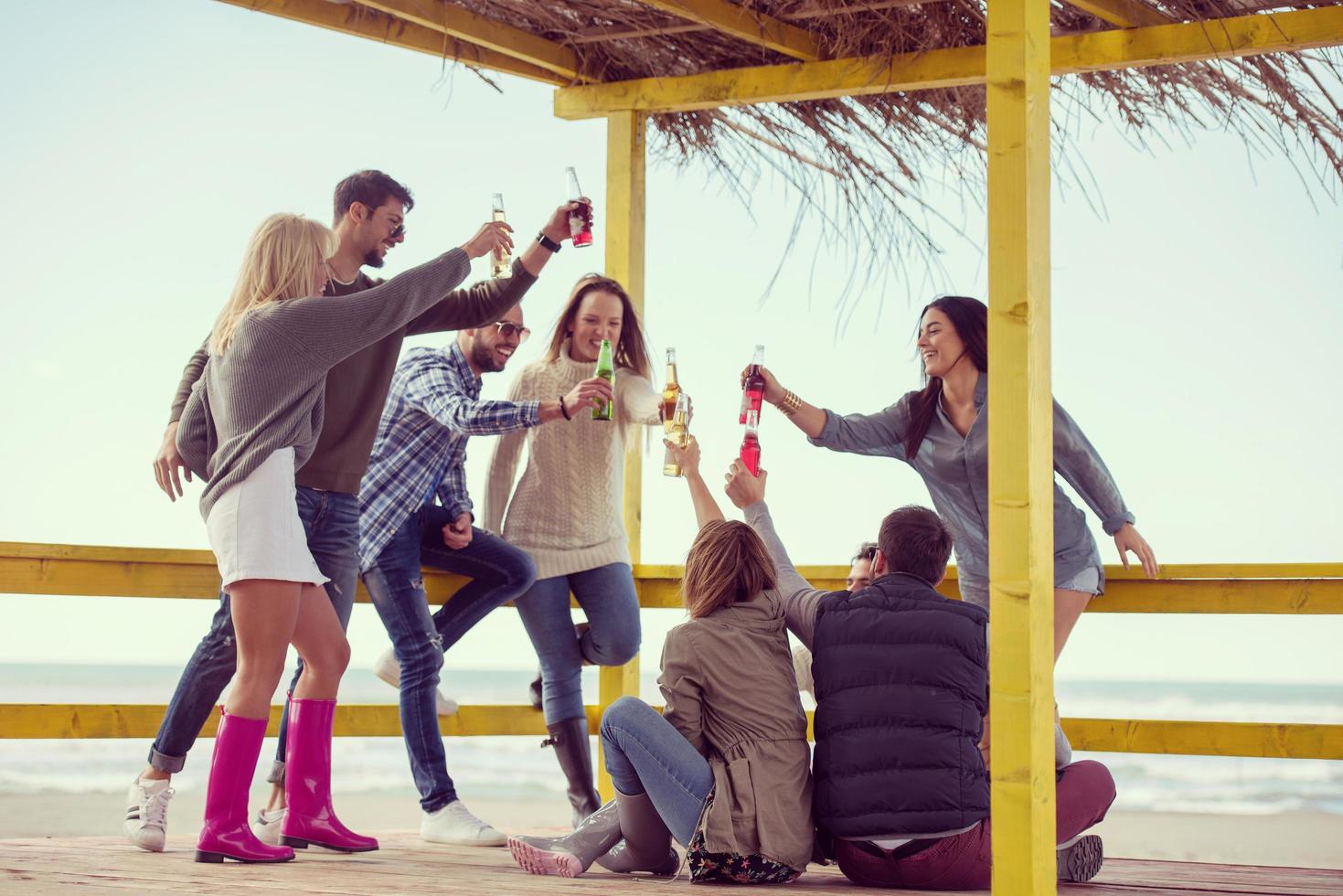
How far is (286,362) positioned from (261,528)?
A: 399 millimetres

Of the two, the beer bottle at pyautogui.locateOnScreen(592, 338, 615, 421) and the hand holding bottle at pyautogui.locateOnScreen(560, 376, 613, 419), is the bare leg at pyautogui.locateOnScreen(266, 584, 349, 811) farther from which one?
the beer bottle at pyautogui.locateOnScreen(592, 338, 615, 421)

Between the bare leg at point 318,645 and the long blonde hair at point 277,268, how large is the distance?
26.5 inches

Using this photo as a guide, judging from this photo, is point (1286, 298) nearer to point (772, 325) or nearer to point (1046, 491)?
point (772, 325)

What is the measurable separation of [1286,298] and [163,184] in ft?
55.8

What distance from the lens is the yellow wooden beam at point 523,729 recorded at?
411cm

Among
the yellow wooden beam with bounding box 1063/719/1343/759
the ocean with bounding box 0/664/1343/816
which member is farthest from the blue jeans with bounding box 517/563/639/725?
the ocean with bounding box 0/664/1343/816

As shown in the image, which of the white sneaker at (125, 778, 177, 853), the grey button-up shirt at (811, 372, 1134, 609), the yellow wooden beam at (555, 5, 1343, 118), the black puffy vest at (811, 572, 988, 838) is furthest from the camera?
the yellow wooden beam at (555, 5, 1343, 118)

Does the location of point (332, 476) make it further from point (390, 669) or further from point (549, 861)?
point (549, 861)

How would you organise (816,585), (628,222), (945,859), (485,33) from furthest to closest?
(628,222), (816,585), (485,33), (945,859)

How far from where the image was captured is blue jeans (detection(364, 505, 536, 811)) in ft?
13.8

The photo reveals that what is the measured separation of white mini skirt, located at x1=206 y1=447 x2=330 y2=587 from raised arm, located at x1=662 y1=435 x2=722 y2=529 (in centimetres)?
102

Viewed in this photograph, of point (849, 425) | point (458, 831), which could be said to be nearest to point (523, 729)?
point (458, 831)

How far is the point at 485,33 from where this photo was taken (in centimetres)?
482

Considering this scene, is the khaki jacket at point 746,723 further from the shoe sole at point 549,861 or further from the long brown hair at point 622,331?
the long brown hair at point 622,331
